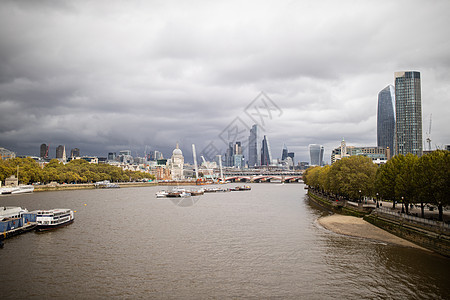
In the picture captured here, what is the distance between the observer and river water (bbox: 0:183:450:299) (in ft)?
66.8

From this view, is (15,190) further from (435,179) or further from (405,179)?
(435,179)

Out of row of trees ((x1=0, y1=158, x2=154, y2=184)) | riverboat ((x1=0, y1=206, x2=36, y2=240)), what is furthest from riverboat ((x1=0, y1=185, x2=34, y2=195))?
riverboat ((x1=0, y1=206, x2=36, y2=240))

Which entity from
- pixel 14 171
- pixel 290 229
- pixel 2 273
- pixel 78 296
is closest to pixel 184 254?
pixel 78 296

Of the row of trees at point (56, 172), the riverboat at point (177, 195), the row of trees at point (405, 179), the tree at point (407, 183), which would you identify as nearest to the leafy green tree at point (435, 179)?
the row of trees at point (405, 179)

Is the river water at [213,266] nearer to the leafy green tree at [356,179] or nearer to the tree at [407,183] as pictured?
the tree at [407,183]

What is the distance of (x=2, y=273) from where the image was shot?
23109 mm

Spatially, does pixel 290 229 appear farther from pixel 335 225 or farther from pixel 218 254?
pixel 218 254

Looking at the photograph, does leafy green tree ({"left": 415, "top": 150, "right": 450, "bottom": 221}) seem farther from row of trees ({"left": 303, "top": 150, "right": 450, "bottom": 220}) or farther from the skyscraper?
the skyscraper

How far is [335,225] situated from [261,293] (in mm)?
24364

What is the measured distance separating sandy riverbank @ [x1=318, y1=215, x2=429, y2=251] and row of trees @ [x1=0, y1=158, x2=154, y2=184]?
92.7 m

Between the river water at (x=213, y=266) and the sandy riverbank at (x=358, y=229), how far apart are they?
4.93 feet

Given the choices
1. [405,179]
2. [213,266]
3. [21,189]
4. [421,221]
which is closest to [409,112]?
[405,179]

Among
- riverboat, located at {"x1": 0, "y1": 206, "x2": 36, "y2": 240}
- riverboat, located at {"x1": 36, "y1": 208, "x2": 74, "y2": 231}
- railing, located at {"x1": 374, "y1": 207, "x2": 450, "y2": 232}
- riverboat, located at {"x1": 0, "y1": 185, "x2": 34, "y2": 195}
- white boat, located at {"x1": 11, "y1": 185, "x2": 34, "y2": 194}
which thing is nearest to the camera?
railing, located at {"x1": 374, "y1": 207, "x2": 450, "y2": 232}

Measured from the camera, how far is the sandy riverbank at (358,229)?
32938 mm
